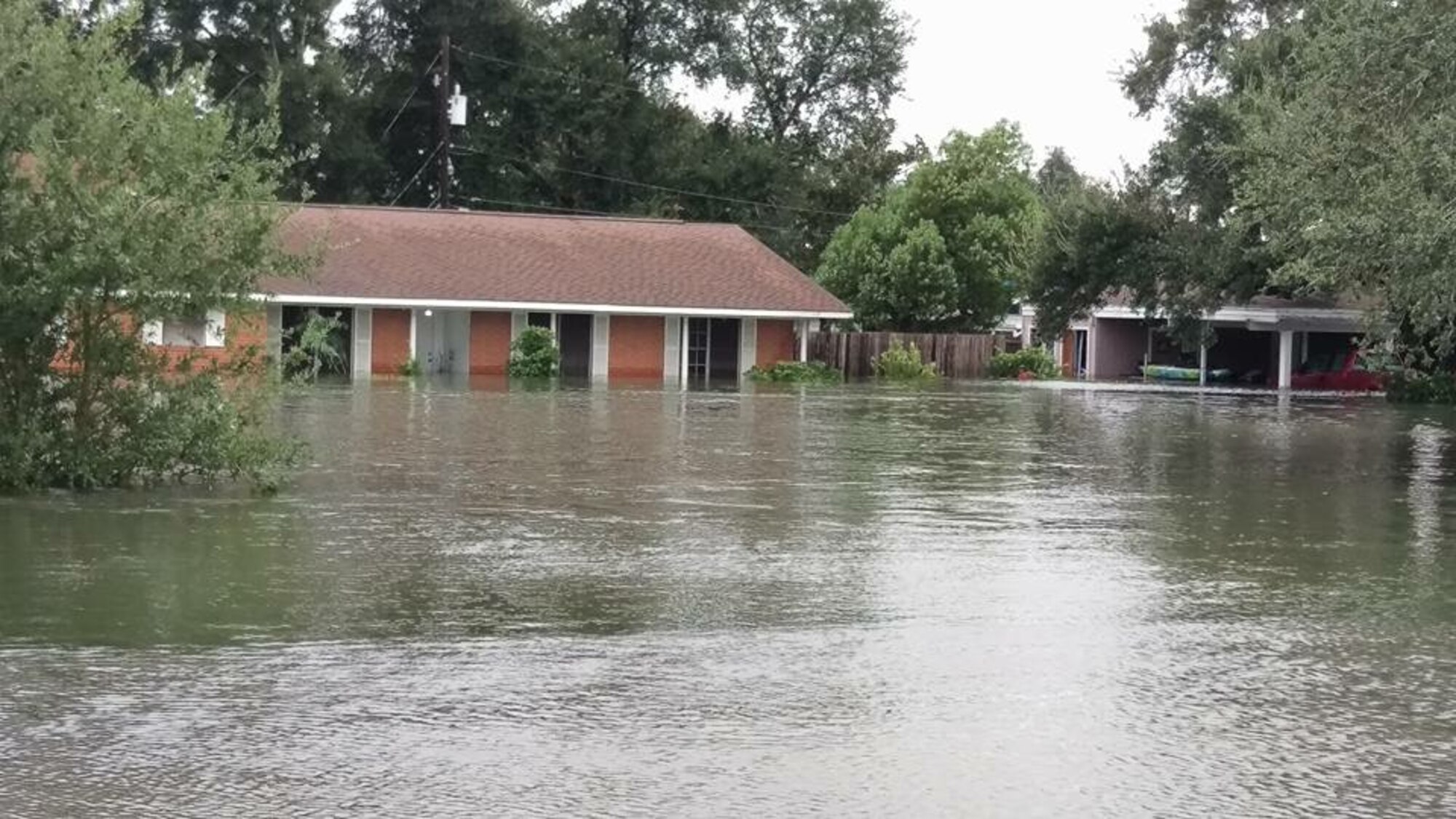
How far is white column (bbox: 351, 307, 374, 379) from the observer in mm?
54188

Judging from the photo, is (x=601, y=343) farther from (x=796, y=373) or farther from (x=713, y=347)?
(x=796, y=373)

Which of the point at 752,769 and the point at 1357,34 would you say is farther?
the point at 1357,34

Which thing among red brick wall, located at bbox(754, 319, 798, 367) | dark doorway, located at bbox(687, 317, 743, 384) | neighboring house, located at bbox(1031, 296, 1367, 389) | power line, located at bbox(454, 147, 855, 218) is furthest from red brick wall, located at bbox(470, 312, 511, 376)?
power line, located at bbox(454, 147, 855, 218)

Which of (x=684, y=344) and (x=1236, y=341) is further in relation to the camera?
(x=1236, y=341)

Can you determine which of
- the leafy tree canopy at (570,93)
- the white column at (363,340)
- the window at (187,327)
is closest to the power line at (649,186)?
the leafy tree canopy at (570,93)

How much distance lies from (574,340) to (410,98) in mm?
22473

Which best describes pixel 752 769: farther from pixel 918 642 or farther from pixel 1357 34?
pixel 1357 34

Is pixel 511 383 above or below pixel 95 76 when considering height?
below

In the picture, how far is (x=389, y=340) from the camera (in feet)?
179

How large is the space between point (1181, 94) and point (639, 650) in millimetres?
52723

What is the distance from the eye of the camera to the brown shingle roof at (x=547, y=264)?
5438cm

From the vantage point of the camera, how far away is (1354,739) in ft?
30.0

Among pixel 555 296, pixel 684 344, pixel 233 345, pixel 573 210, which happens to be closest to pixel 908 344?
pixel 684 344

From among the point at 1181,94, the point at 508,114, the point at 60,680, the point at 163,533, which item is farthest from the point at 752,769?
the point at 508,114
